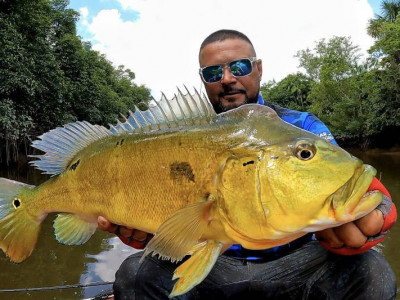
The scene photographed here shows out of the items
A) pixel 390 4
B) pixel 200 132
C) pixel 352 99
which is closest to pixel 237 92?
pixel 200 132

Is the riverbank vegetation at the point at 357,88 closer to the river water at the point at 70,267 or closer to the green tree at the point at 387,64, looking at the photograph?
the green tree at the point at 387,64

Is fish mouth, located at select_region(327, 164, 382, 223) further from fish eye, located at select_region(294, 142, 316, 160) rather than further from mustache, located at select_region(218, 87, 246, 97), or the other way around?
mustache, located at select_region(218, 87, 246, 97)

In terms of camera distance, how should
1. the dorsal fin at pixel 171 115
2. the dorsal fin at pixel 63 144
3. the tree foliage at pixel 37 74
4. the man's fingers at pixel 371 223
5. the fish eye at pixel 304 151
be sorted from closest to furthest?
the fish eye at pixel 304 151, the man's fingers at pixel 371 223, the dorsal fin at pixel 171 115, the dorsal fin at pixel 63 144, the tree foliage at pixel 37 74

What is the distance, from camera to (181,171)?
1745 millimetres

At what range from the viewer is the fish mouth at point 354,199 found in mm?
1394

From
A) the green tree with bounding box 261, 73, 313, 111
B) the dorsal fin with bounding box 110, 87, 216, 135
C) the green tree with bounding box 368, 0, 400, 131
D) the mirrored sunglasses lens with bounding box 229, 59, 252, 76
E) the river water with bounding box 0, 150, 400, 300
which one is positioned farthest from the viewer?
the green tree with bounding box 261, 73, 313, 111

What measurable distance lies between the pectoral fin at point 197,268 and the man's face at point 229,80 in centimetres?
163

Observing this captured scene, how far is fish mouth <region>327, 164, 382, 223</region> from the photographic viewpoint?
139cm

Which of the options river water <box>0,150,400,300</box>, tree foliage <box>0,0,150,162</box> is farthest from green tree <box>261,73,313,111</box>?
river water <box>0,150,400,300</box>

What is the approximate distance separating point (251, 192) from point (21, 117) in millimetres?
15819

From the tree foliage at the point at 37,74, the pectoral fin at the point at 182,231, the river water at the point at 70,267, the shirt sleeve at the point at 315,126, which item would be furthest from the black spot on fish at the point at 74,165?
the tree foliage at the point at 37,74

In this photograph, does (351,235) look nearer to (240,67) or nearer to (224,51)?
(240,67)

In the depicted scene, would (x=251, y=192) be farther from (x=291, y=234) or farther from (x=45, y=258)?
(x=45, y=258)

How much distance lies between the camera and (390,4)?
91.7ft
